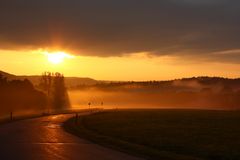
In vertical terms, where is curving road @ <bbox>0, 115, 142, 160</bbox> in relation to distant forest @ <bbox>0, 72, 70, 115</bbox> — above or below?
below

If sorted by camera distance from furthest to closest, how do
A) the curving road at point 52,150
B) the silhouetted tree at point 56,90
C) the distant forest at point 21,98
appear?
1. the silhouetted tree at point 56,90
2. the distant forest at point 21,98
3. the curving road at point 52,150

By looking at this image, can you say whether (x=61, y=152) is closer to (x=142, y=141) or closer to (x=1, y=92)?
(x=142, y=141)

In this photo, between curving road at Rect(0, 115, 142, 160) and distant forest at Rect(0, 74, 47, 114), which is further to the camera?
distant forest at Rect(0, 74, 47, 114)

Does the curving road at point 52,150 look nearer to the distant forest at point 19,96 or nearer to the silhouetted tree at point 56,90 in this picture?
the distant forest at point 19,96

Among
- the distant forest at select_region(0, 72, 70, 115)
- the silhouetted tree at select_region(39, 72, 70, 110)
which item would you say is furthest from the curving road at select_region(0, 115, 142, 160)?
the silhouetted tree at select_region(39, 72, 70, 110)

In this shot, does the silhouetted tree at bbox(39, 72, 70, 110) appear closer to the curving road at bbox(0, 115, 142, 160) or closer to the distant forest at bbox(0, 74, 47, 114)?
the distant forest at bbox(0, 74, 47, 114)

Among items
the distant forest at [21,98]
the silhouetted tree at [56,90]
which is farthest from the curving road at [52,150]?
the silhouetted tree at [56,90]

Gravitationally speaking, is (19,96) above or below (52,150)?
above

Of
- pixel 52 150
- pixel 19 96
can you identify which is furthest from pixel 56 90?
pixel 52 150

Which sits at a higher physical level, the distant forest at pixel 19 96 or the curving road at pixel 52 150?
the distant forest at pixel 19 96

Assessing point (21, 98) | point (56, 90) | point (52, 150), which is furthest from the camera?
point (56, 90)

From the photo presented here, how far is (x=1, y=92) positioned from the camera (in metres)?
104

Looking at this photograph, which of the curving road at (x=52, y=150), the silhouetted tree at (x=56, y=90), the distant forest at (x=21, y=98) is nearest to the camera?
the curving road at (x=52, y=150)

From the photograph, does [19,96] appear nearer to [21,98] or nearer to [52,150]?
[21,98]
